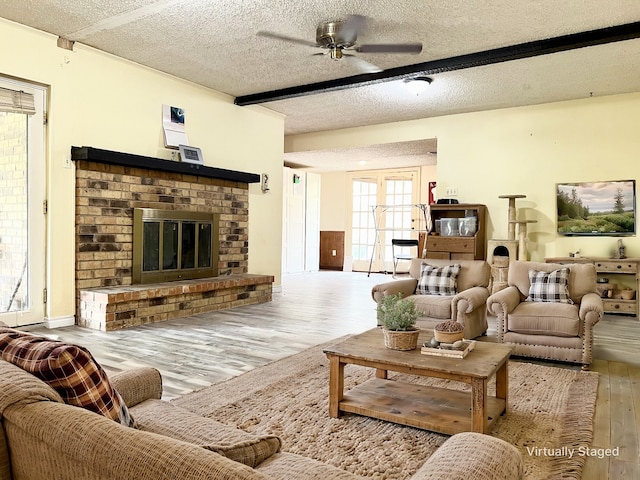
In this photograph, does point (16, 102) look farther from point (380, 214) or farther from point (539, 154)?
point (380, 214)

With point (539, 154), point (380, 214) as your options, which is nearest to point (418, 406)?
point (539, 154)

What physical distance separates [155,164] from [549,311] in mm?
4034

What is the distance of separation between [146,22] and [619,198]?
18.8 ft

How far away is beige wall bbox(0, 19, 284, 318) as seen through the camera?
4.49m

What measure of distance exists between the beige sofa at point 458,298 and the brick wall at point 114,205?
266 centimetres

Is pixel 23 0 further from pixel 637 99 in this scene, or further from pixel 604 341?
pixel 637 99

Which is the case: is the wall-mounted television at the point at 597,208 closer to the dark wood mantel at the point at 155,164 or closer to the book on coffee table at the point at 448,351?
the dark wood mantel at the point at 155,164

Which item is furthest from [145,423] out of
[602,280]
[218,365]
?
[602,280]

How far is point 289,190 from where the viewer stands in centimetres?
1043

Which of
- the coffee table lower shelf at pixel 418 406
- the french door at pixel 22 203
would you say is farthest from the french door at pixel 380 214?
the coffee table lower shelf at pixel 418 406

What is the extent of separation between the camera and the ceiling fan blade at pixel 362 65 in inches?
198

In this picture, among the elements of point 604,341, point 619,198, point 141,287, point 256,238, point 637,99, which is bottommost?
point 604,341

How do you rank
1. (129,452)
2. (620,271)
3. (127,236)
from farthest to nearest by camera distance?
(620,271) < (127,236) < (129,452)

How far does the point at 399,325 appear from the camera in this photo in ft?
8.42
